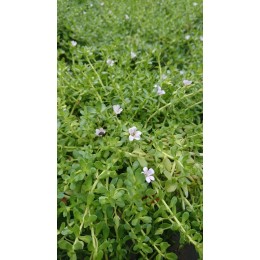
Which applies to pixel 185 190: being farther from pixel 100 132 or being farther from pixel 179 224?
pixel 100 132

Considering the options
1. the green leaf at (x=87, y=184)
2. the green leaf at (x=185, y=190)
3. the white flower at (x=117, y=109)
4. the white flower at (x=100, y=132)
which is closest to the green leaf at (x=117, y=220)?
the green leaf at (x=87, y=184)

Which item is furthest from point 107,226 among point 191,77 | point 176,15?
point 176,15

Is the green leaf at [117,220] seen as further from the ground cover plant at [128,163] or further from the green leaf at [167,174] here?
the green leaf at [167,174]

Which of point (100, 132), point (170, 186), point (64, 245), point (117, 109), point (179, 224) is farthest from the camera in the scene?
point (117, 109)

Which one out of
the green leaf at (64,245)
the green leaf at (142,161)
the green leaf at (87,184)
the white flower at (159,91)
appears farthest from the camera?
the white flower at (159,91)

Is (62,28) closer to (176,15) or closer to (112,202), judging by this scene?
(176,15)

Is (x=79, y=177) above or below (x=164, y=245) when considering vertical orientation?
above

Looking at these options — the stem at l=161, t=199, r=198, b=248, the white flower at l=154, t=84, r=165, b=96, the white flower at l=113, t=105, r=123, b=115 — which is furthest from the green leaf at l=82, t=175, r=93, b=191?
the white flower at l=154, t=84, r=165, b=96

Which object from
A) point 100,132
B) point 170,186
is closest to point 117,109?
point 100,132
